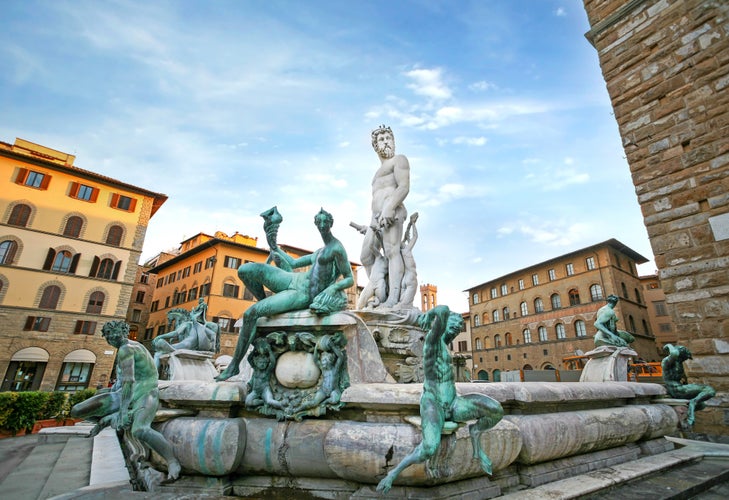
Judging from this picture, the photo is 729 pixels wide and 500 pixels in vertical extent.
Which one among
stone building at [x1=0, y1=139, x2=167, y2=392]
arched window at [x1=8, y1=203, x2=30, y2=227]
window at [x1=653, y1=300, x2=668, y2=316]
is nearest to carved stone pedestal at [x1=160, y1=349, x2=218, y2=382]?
stone building at [x1=0, y1=139, x2=167, y2=392]

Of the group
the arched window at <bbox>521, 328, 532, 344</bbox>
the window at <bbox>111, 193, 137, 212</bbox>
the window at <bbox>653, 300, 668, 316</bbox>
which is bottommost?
the arched window at <bbox>521, 328, 532, 344</bbox>

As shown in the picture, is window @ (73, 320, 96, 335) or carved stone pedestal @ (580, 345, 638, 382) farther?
window @ (73, 320, 96, 335)

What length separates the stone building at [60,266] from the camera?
22.4m

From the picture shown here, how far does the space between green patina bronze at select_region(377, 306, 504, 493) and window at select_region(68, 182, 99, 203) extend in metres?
31.9

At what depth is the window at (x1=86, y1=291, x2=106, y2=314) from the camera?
24797 mm

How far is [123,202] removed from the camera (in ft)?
91.9

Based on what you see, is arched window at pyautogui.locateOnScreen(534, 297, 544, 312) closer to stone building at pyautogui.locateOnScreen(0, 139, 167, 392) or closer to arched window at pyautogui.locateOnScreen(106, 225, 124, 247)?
stone building at pyautogui.locateOnScreen(0, 139, 167, 392)

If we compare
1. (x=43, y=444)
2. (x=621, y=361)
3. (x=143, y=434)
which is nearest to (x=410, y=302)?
(x=621, y=361)

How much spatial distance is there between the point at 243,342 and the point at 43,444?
258 inches

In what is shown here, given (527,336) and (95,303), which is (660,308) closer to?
(527,336)

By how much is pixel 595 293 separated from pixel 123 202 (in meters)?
38.8

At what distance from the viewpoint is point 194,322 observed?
5.86 meters

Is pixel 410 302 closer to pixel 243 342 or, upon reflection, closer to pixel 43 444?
pixel 243 342

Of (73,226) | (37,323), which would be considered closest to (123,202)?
(73,226)
